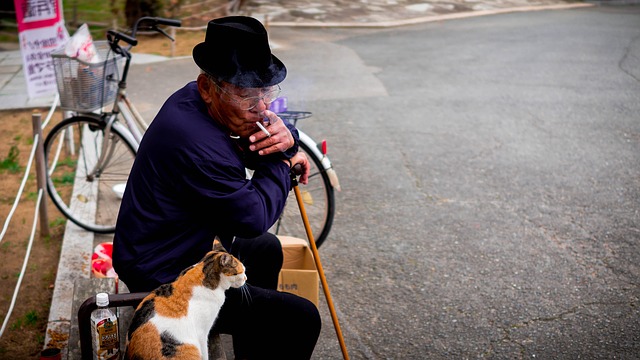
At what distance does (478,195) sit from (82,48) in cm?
350

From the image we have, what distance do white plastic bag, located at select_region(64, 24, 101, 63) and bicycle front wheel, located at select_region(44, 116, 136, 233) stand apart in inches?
19.2

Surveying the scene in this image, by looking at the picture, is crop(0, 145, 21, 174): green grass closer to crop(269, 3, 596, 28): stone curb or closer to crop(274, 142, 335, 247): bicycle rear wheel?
crop(274, 142, 335, 247): bicycle rear wheel

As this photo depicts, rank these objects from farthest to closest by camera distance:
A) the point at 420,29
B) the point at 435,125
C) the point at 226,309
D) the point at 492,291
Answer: the point at 420,29, the point at 435,125, the point at 492,291, the point at 226,309

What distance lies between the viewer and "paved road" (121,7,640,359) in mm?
4141

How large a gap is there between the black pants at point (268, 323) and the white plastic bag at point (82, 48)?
→ 260 centimetres

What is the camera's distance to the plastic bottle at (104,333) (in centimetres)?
271

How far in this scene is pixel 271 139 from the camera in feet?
9.39

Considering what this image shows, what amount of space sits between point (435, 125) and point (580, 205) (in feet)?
7.63

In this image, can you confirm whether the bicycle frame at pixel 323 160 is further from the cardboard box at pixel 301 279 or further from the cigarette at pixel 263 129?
the cigarette at pixel 263 129

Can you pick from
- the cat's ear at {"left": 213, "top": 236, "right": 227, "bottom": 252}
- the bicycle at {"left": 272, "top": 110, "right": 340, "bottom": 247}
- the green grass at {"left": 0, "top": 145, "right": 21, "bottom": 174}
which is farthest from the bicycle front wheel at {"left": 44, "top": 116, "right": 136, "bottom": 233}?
the cat's ear at {"left": 213, "top": 236, "right": 227, "bottom": 252}

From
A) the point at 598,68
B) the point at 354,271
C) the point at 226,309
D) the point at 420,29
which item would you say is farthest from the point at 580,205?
the point at 420,29

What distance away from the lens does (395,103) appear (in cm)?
851

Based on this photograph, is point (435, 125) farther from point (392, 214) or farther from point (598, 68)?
point (598, 68)

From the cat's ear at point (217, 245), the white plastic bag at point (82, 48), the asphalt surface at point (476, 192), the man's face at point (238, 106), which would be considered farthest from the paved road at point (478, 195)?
the white plastic bag at point (82, 48)
